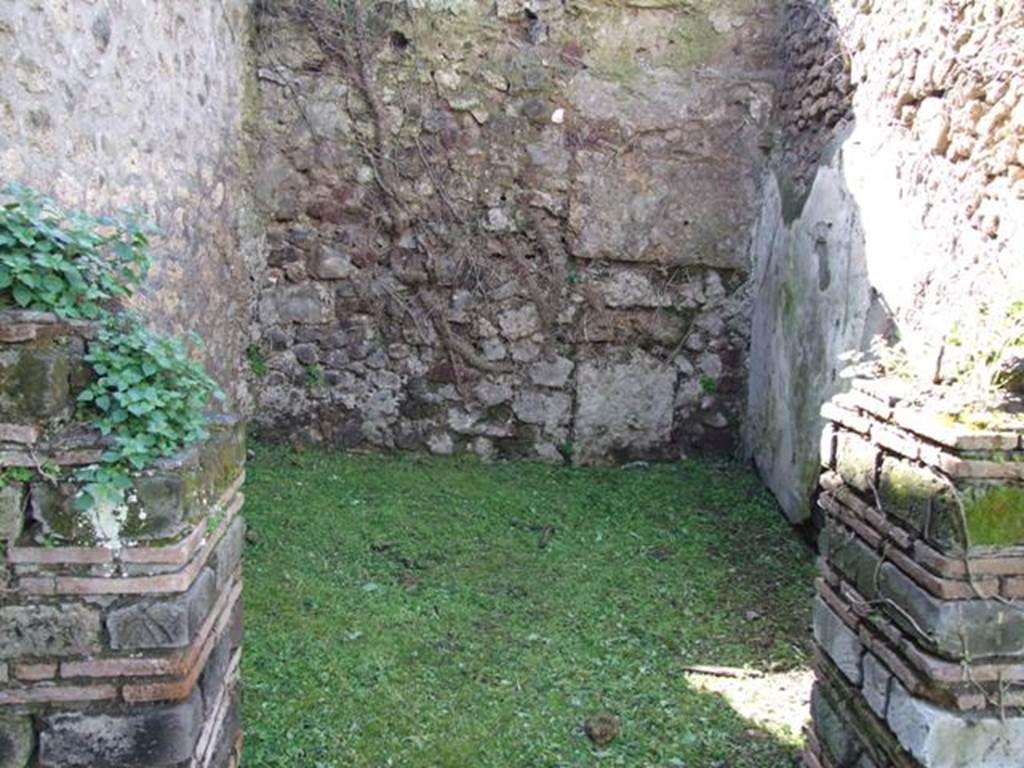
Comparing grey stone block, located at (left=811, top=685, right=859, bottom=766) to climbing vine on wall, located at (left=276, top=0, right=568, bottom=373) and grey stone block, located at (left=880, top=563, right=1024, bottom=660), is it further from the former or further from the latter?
climbing vine on wall, located at (left=276, top=0, right=568, bottom=373)

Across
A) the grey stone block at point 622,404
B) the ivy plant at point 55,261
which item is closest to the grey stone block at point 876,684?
the ivy plant at point 55,261

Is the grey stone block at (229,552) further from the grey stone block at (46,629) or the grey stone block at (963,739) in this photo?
the grey stone block at (963,739)

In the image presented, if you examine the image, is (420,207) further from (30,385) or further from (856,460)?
(30,385)

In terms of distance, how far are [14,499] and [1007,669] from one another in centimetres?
232

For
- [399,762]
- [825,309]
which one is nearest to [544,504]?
[825,309]

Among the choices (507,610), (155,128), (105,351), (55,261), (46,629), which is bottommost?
(507,610)

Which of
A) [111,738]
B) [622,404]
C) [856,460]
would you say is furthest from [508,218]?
[111,738]

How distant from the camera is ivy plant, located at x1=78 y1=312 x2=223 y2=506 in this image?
72.2 inches

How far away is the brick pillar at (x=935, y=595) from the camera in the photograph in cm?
194

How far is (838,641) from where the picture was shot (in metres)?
2.46

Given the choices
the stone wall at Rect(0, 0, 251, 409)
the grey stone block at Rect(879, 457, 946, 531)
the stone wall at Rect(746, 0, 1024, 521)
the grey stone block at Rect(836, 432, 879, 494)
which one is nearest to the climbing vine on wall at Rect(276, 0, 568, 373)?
the stone wall at Rect(0, 0, 251, 409)

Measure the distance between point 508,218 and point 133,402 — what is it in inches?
153

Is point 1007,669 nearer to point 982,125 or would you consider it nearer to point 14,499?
point 982,125

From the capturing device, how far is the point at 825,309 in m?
4.39
